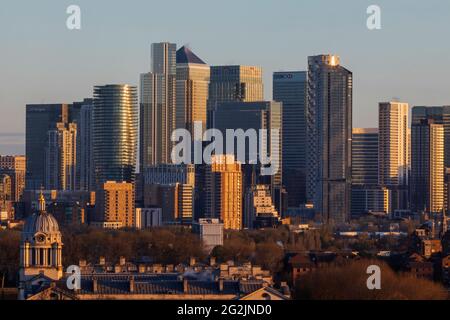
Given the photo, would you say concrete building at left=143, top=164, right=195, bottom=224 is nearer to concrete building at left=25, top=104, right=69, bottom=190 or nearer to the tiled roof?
concrete building at left=25, top=104, right=69, bottom=190

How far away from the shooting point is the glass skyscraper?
6580 inches

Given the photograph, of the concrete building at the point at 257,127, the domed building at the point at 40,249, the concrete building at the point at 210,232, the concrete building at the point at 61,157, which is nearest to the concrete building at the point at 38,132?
the concrete building at the point at 61,157

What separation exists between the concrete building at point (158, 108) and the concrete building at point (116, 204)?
29.5 metres

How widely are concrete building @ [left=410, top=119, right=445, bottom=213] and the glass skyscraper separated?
65.2 ft

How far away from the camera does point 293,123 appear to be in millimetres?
177500

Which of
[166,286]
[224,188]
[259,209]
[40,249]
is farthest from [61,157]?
[166,286]

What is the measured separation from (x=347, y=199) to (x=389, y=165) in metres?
25.7

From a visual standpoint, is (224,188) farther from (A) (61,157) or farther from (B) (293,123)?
(B) (293,123)

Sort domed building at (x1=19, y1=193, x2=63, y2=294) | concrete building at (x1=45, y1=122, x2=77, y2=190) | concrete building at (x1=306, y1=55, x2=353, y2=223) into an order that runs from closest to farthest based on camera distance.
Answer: domed building at (x1=19, y1=193, x2=63, y2=294) < concrete building at (x1=306, y1=55, x2=353, y2=223) < concrete building at (x1=45, y1=122, x2=77, y2=190)

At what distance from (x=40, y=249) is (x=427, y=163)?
112516mm

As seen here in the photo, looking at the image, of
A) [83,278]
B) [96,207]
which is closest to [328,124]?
[96,207]

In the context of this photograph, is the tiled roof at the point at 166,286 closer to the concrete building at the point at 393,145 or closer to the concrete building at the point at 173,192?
the concrete building at the point at 173,192

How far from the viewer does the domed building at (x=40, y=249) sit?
58375mm

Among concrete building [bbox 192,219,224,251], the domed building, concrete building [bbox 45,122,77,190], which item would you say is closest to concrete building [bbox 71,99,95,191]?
concrete building [bbox 45,122,77,190]
